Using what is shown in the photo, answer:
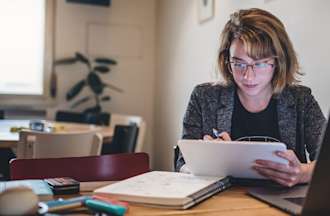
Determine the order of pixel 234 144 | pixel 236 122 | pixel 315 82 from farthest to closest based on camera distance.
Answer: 1. pixel 315 82
2. pixel 236 122
3. pixel 234 144

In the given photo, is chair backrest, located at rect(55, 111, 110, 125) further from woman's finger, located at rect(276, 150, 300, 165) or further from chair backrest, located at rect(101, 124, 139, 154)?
woman's finger, located at rect(276, 150, 300, 165)

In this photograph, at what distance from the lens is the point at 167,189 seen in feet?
3.20

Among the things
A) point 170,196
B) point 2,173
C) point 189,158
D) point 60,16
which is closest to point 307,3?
point 189,158

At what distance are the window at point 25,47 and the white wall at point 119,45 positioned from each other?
129 mm

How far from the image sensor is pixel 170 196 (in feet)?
2.96

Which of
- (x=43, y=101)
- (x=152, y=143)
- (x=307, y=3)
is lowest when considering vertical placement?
(x=152, y=143)

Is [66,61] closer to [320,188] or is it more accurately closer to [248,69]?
[248,69]

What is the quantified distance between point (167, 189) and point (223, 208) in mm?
140

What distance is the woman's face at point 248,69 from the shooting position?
1.49 meters

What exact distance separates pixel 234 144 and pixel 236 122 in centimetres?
58

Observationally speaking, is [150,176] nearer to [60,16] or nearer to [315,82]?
[315,82]

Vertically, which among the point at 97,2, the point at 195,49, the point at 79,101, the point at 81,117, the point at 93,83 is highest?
the point at 97,2

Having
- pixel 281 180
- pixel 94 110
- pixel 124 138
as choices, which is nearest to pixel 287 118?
pixel 281 180

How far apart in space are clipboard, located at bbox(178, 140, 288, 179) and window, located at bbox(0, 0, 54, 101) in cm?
379
